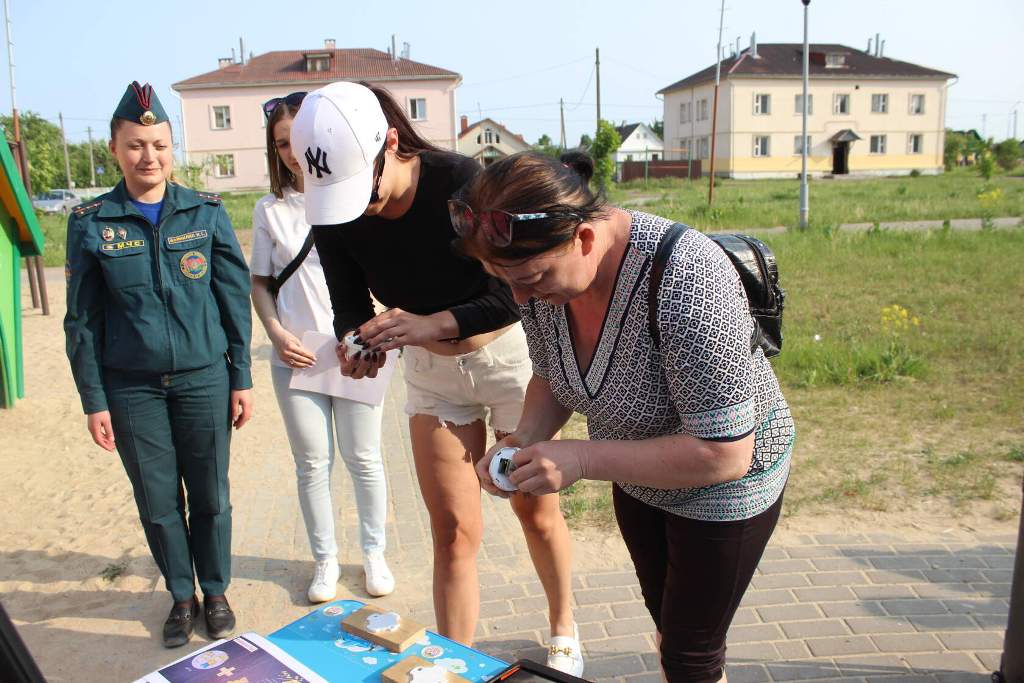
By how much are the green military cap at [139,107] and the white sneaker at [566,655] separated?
236 cm

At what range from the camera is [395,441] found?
232 inches

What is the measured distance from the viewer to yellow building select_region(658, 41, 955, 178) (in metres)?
52.0

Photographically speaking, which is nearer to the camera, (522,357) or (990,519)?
(522,357)

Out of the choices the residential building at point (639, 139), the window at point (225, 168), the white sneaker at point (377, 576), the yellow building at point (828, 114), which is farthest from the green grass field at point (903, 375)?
the residential building at point (639, 139)

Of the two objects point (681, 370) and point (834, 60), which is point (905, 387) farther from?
point (834, 60)

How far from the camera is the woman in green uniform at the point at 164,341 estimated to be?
3.02 meters

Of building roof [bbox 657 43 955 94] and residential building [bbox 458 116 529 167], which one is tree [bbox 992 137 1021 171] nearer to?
building roof [bbox 657 43 955 94]

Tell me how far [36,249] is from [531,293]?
655cm

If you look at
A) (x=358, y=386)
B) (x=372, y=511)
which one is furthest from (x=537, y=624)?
(x=358, y=386)

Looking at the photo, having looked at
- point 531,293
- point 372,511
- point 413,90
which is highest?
point 413,90

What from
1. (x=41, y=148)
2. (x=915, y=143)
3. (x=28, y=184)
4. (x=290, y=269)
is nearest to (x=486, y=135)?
(x=915, y=143)

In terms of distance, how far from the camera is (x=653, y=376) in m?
1.76

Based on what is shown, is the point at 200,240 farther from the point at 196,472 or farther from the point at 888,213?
the point at 888,213

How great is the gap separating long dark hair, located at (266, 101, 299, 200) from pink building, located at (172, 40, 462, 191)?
47054mm
